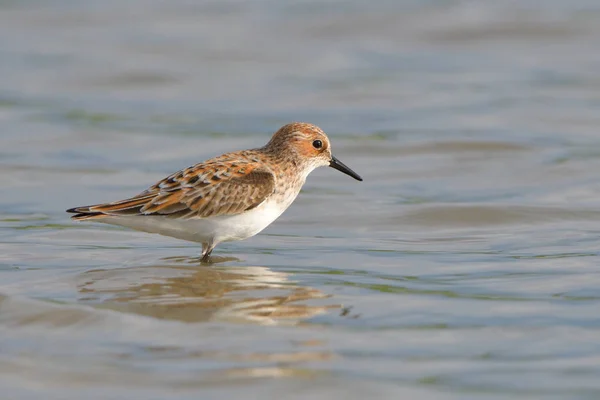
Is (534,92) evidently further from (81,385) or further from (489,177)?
(81,385)

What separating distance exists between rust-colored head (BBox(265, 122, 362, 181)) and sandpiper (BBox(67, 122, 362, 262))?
0.38m

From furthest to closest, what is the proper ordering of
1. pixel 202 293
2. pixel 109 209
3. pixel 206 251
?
pixel 206 251
pixel 109 209
pixel 202 293

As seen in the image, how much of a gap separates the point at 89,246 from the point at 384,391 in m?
4.93

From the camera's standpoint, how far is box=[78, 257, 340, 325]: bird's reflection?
8070 mm

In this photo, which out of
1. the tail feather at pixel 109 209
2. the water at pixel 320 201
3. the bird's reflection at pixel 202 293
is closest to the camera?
the water at pixel 320 201

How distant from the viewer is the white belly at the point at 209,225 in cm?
955

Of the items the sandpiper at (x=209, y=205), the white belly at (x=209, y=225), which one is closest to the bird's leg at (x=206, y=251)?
the sandpiper at (x=209, y=205)

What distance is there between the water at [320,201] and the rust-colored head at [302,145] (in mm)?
841

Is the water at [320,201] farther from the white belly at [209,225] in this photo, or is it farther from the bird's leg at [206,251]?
the white belly at [209,225]

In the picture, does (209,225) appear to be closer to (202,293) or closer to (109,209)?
(109,209)

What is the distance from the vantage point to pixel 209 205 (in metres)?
9.66

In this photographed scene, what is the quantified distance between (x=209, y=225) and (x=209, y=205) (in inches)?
6.7

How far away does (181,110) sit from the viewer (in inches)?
680

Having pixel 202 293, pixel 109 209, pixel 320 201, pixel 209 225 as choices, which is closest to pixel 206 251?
pixel 209 225
